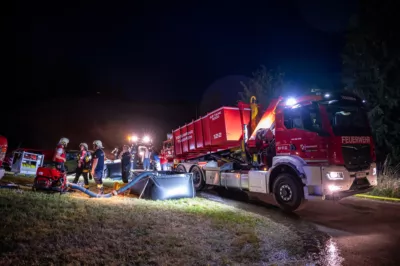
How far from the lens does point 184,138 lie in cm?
1462

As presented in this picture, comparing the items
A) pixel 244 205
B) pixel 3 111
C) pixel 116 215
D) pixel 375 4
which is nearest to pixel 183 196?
pixel 244 205

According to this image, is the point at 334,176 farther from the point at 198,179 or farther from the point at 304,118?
the point at 198,179

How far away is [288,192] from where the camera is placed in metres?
8.30

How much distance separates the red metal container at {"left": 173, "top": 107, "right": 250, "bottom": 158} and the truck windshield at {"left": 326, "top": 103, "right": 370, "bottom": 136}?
3.64m

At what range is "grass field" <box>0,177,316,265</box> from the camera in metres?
3.93

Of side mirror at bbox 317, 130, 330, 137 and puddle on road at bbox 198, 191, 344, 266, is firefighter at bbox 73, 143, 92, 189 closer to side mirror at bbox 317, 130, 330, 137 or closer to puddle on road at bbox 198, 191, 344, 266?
puddle on road at bbox 198, 191, 344, 266

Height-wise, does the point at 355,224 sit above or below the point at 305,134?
below

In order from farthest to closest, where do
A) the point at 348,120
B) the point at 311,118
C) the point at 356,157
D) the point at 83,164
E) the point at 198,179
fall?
the point at 198,179, the point at 83,164, the point at 348,120, the point at 311,118, the point at 356,157

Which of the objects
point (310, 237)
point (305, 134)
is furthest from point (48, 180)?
point (305, 134)

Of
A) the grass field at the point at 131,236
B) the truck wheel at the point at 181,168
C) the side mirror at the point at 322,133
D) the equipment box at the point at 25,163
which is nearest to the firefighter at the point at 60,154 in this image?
the grass field at the point at 131,236

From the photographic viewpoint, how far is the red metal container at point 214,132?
11.0 meters

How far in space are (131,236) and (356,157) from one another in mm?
6057

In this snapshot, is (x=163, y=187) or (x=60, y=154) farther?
(x=60, y=154)

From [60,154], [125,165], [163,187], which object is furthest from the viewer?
[125,165]
